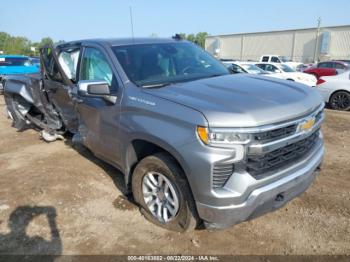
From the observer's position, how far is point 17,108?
24.7 feet

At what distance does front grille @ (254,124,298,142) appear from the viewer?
9.38 feet

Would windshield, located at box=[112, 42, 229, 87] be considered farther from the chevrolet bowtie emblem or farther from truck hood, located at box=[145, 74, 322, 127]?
the chevrolet bowtie emblem

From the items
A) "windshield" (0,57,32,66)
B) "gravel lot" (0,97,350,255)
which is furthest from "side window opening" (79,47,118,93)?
"windshield" (0,57,32,66)

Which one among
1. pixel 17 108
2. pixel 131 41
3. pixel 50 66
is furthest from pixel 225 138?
pixel 17 108

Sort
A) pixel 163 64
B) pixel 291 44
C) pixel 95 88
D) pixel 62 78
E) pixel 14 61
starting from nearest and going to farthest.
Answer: pixel 95 88 → pixel 163 64 → pixel 62 78 → pixel 14 61 → pixel 291 44

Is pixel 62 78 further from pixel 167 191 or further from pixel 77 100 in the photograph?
pixel 167 191

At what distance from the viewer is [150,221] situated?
386cm

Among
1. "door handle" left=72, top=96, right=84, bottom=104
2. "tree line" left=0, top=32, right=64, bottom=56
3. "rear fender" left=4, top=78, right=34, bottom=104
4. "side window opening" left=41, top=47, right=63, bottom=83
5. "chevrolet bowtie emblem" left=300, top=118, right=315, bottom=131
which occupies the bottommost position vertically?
"tree line" left=0, top=32, right=64, bottom=56

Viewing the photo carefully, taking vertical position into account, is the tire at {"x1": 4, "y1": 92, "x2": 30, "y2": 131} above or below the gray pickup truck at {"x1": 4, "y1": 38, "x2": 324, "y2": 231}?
below

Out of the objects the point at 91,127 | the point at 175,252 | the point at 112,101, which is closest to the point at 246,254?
the point at 175,252

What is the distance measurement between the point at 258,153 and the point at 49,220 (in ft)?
8.41

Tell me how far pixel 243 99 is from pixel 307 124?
68 cm

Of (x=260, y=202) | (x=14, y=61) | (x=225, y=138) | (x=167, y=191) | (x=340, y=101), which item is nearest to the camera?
(x=225, y=138)

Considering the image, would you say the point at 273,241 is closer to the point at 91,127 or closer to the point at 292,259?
the point at 292,259
